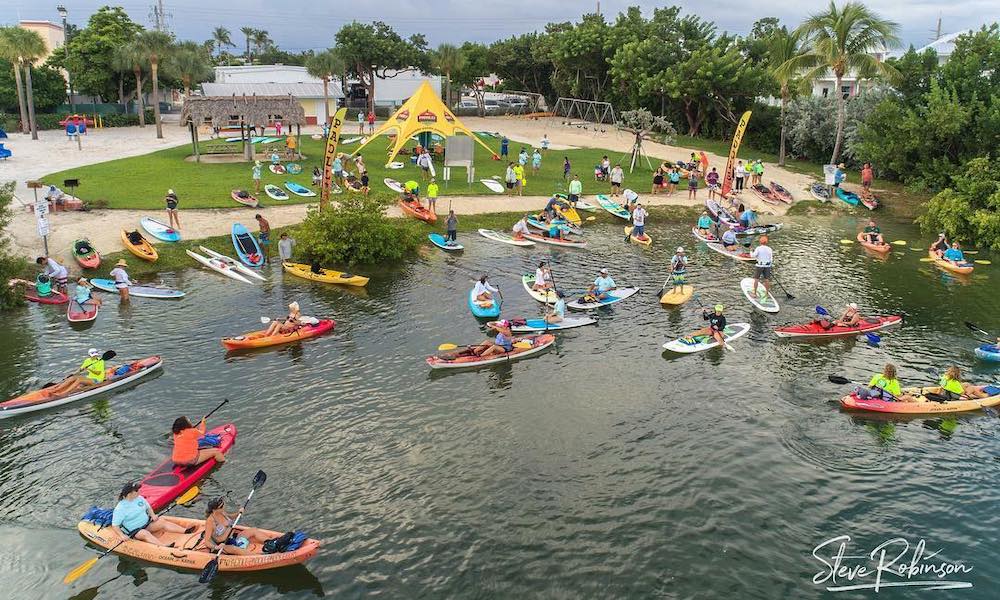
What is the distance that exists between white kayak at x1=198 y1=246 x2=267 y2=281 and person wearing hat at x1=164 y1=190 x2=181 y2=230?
117 inches

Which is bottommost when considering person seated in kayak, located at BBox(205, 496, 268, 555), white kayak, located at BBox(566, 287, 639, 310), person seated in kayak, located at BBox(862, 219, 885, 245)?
person seated in kayak, located at BBox(205, 496, 268, 555)

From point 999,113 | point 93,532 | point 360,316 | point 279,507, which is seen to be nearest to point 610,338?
point 360,316

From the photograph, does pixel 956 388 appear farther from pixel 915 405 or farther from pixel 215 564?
pixel 215 564

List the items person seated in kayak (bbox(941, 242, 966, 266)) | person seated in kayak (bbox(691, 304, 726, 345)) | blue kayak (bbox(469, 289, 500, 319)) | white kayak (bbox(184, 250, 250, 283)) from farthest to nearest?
person seated in kayak (bbox(941, 242, 966, 266)) < white kayak (bbox(184, 250, 250, 283)) < blue kayak (bbox(469, 289, 500, 319)) < person seated in kayak (bbox(691, 304, 726, 345))

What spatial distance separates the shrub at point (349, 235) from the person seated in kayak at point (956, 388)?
21.4 metres

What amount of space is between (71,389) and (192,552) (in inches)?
330

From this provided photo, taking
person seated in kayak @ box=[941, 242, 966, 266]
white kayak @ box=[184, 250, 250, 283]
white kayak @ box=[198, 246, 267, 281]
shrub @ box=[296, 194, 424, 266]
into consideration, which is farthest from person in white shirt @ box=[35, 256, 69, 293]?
person seated in kayak @ box=[941, 242, 966, 266]

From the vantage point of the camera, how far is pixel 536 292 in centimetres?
2719

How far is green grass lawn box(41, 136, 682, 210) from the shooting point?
120 ft

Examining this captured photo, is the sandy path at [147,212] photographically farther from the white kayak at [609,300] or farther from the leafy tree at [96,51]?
the white kayak at [609,300]

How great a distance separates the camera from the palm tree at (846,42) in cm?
4375

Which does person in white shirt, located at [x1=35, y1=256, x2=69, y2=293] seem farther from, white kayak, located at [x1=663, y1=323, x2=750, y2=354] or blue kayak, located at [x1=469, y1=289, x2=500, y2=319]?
white kayak, located at [x1=663, y1=323, x2=750, y2=354]

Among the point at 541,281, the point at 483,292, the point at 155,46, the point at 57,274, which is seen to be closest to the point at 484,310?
the point at 483,292

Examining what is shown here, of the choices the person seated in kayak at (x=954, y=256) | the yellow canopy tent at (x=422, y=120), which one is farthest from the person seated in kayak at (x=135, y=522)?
the yellow canopy tent at (x=422, y=120)
